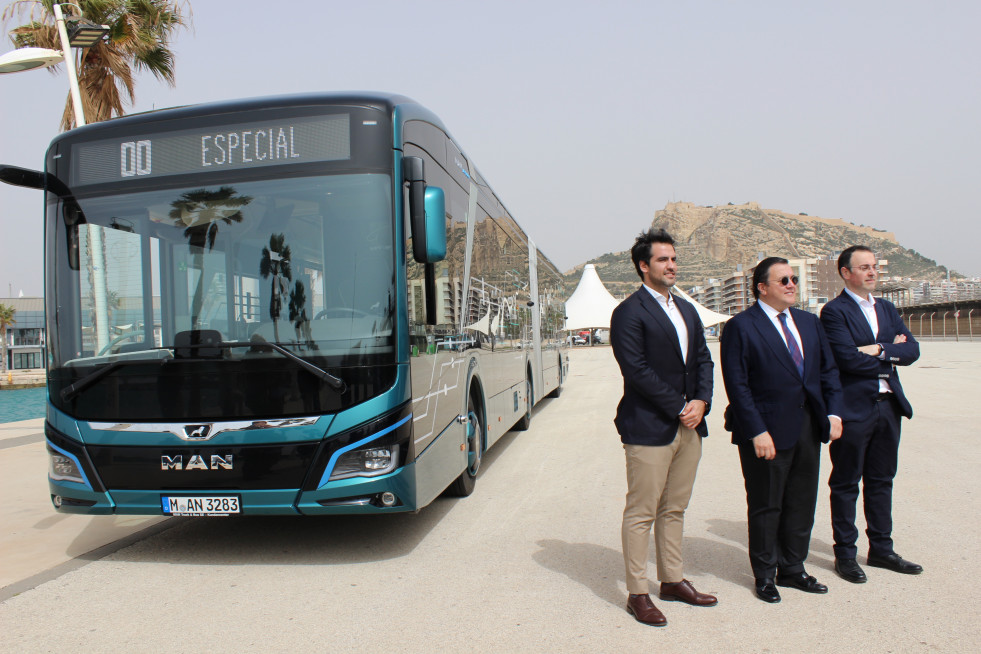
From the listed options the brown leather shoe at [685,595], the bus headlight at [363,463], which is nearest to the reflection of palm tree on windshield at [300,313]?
the bus headlight at [363,463]

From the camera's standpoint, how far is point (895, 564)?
14.6 feet

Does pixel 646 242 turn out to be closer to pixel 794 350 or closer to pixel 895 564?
pixel 794 350

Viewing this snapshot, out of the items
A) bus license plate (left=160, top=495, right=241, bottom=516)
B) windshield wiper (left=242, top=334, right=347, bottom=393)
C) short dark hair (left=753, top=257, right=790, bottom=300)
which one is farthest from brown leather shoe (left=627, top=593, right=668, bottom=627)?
bus license plate (left=160, top=495, right=241, bottom=516)

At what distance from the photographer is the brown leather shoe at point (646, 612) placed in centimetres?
374

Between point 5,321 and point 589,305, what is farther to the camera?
point 5,321

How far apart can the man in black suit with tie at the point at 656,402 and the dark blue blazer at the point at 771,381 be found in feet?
0.69

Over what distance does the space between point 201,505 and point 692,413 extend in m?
3.07

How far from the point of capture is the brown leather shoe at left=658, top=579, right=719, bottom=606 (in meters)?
3.97

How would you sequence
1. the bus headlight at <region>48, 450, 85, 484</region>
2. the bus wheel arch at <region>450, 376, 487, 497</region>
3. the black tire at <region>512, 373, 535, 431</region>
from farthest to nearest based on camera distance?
the black tire at <region>512, 373, 535, 431</region>
the bus wheel arch at <region>450, 376, 487, 497</region>
the bus headlight at <region>48, 450, 85, 484</region>

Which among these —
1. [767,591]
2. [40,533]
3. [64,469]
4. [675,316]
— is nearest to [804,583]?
[767,591]

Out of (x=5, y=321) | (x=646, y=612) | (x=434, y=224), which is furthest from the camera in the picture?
(x=5, y=321)

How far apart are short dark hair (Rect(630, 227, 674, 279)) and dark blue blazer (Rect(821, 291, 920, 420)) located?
1118mm

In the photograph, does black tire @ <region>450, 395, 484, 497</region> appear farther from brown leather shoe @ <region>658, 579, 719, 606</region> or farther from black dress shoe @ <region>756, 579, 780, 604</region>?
black dress shoe @ <region>756, 579, 780, 604</region>

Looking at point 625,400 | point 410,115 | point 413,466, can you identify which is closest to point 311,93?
point 410,115
